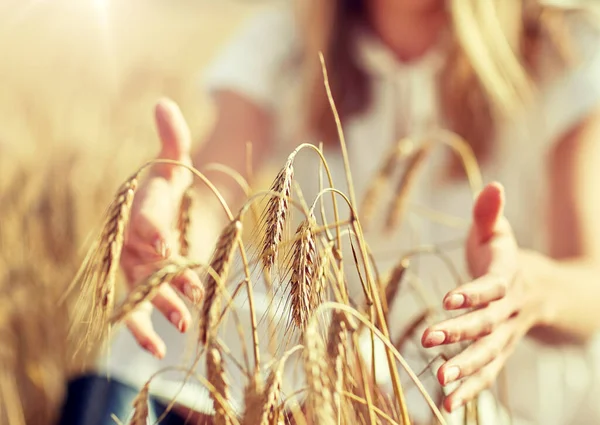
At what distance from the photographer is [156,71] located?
211cm

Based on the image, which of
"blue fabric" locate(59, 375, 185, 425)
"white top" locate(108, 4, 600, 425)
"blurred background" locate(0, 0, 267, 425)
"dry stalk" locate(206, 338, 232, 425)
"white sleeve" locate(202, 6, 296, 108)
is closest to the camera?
"dry stalk" locate(206, 338, 232, 425)

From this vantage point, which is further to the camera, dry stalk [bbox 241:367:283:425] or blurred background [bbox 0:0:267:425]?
blurred background [bbox 0:0:267:425]

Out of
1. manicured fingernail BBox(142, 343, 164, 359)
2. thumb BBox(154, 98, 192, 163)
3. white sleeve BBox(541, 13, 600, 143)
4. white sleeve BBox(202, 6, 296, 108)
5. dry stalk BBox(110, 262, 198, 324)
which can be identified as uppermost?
white sleeve BBox(202, 6, 296, 108)

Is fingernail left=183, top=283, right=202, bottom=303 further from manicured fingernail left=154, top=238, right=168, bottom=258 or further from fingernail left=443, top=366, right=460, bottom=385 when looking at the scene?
fingernail left=443, top=366, right=460, bottom=385

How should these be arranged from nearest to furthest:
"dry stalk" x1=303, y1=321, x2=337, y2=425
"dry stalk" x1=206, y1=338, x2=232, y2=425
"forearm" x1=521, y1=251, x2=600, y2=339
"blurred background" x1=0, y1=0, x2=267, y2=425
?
"dry stalk" x1=303, y1=321, x2=337, y2=425 < "dry stalk" x1=206, y1=338, x2=232, y2=425 < "forearm" x1=521, y1=251, x2=600, y2=339 < "blurred background" x1=0, y1=0, x2=267, y2=425

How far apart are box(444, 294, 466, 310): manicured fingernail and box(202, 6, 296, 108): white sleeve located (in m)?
1.04

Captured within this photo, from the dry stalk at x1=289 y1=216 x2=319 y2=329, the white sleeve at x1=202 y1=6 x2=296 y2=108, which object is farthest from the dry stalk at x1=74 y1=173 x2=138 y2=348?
the white sleeve at x1=202 y1=6 x2=296 y2=108

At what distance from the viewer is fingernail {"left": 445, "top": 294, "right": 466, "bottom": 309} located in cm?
39

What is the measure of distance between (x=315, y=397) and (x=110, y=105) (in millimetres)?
1742

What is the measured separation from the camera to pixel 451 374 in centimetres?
39

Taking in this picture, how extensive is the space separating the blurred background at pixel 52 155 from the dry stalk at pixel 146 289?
185mm

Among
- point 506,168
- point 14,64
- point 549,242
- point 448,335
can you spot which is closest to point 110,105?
point 14,64

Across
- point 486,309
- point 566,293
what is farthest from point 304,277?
point 566,293

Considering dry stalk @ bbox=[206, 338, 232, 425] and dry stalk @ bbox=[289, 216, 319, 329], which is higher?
dry stalk @ bbox=[289, 216, 319, 329]
